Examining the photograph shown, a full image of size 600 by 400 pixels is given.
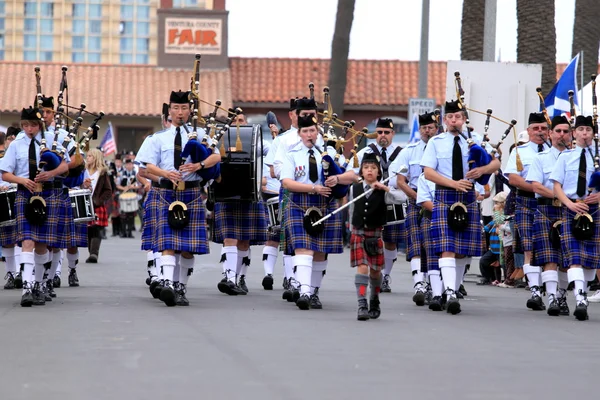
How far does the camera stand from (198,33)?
39.6 m

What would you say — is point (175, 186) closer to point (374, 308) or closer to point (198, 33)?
point (374, 308)

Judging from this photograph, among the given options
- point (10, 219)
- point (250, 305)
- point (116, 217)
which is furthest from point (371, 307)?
point (116, 217)

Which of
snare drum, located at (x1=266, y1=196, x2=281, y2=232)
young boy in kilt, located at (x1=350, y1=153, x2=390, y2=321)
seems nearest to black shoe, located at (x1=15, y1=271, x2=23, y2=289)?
snare drum, located at (x1=266, y1=196, x2=281, y2=232)

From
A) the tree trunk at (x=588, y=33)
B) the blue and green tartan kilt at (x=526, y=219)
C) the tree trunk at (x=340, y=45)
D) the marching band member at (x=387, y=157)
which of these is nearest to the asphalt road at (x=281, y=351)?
the blue and green tartan kilt at (x=526, y=219)

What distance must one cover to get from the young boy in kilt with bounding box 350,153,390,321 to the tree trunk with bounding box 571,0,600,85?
1542 cm

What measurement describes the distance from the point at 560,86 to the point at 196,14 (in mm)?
23348

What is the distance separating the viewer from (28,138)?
37.9 feet

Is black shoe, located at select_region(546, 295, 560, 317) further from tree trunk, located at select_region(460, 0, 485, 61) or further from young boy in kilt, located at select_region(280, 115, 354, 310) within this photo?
tree trunk, located at select_region(460, 0, 485, 61)

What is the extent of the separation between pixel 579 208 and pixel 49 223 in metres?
4.48

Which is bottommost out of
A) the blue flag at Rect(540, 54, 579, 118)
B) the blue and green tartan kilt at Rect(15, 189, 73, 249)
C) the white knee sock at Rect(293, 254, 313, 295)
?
the white knee sock at Rect(293, 254, 313, 295)

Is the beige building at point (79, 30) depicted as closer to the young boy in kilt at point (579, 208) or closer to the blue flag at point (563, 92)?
the blue flag at point (563, 92)

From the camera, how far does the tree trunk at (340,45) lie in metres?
29.8

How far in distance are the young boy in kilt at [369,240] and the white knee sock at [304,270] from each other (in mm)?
777

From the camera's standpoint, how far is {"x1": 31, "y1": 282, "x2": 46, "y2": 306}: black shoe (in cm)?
1140
